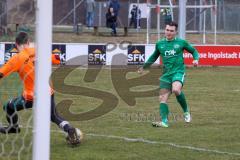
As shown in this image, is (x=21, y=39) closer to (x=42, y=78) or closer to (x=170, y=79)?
(x=42, y=78)

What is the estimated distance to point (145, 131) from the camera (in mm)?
11445

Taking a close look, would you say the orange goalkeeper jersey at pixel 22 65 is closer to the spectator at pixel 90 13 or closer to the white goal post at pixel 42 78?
the white goal post at pixel 42 78

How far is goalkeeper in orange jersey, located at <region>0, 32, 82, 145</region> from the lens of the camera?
920 cm

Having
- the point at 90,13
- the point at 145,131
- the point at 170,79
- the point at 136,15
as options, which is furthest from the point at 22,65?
the point at 136,15

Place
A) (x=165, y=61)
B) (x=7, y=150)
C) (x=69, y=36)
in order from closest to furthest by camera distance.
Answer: (x=7, y=150)
(x=165, y=61)
(x=69, y=36)

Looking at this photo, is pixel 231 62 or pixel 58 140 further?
pixel 231 62

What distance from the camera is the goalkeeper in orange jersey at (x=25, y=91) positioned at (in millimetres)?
9203

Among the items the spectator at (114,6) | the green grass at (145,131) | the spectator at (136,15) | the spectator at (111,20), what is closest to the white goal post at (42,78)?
the green grass at (145,131)

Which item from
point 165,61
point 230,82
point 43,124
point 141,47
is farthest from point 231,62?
point 43,124

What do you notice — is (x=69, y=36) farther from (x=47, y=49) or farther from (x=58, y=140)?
(x=47, y=49)

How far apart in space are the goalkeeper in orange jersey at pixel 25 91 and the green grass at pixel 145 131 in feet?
0.56

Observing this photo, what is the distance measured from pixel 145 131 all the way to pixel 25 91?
2345 millimetres

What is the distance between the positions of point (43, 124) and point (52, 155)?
329cm

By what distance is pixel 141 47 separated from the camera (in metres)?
24.5
